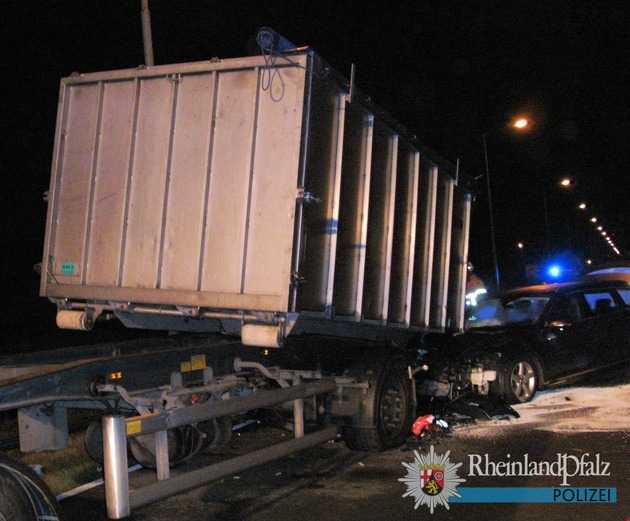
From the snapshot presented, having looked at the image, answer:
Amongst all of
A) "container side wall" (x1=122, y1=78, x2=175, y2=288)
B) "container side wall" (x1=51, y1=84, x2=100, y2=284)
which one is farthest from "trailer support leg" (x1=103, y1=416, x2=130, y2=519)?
"container side wall" (x1=51, y1=84, x2=100, y2=284)

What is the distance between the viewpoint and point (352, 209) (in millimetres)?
6566

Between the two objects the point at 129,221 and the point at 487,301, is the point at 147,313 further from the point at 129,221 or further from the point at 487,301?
the point at 487,301

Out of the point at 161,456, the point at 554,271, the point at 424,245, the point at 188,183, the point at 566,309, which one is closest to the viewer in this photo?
the point at 161,456

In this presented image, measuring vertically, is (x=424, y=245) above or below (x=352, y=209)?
below

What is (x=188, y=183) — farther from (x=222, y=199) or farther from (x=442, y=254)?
(x=442, y=254)

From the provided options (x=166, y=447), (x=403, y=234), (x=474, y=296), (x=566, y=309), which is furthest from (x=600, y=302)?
(x=166, y=447)

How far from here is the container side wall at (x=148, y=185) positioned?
6043 mm

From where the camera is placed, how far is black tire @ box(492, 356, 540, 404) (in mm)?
9185

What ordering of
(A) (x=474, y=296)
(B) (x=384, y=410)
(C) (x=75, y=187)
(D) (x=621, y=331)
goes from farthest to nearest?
(A) (x=474, y=296), (D) (x=621, y=331), (B) (x=384, y=410), (C) (x=75, y=187)

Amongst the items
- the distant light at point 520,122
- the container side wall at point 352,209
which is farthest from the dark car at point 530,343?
the distant light at point 520,122

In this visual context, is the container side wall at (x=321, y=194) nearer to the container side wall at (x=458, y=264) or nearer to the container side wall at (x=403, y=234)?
the container side wall at (x=403, y=234)

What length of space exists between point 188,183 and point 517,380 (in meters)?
5.50

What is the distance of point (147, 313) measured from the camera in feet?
20.4

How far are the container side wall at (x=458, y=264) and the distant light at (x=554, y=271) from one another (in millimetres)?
14794
